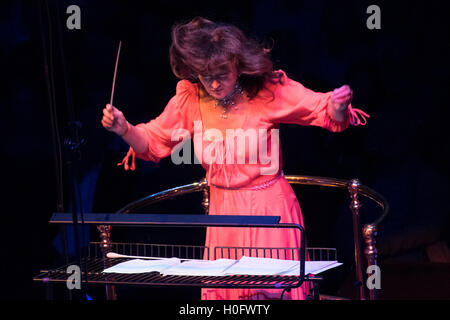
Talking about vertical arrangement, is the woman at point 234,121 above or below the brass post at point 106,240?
above

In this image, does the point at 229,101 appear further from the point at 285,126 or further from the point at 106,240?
the point at 285,126

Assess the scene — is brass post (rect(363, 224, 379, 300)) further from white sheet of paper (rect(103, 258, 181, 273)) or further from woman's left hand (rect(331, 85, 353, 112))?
white sheet of paper (rect(103, 258, 181, 273))

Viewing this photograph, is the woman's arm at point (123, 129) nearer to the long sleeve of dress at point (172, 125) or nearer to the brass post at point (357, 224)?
the long sleeve of dress at point (172, 125)

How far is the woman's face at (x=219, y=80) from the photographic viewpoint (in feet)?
7.82

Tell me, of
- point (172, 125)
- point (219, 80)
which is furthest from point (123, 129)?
point (219, 80)

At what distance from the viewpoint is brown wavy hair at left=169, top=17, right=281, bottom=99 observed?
7.64 feet

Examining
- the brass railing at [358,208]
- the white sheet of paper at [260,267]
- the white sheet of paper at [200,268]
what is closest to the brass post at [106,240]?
the brass railing at [358,208]

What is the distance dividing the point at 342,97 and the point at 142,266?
0.92 m

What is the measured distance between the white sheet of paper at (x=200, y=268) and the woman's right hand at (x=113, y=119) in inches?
26.6

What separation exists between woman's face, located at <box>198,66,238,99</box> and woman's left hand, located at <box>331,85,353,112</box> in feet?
1.31
